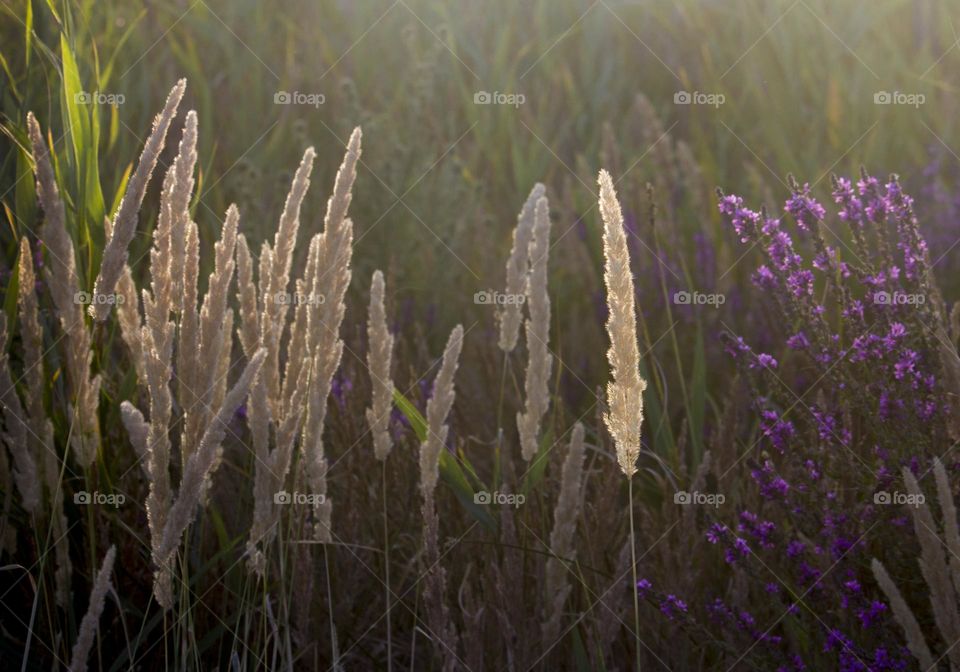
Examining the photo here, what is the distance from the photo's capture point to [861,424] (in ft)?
6.66

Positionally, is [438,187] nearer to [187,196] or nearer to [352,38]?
[352,38]
